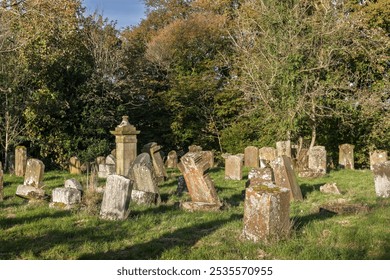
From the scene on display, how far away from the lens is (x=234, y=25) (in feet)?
93.0

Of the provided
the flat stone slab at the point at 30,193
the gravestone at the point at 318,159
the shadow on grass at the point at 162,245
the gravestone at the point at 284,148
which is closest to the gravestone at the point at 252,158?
the gravestone at the point at 284,148

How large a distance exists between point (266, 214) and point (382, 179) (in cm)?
578

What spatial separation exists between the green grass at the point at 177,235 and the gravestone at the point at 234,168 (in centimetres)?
554

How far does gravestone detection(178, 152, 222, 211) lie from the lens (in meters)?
9.80

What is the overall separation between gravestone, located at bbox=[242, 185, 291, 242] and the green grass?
0.62 feet

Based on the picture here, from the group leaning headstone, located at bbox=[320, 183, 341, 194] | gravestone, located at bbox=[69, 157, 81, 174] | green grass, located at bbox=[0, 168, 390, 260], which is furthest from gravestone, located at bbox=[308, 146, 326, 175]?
gravestone, located at bbox=[69, 157, 81, 174]

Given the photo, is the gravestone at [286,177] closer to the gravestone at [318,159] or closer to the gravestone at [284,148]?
the gravestone at [318,159]

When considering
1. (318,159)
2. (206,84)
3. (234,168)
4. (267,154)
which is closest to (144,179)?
(234,168)

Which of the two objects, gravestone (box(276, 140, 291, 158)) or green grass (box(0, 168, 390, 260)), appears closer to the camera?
green grass (box(0, 168, 390, 260))

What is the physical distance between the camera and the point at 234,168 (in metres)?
16.1

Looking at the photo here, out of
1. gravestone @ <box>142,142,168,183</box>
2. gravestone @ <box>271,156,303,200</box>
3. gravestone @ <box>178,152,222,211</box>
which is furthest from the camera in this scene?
gravestone @ <box>142,142,168,183</box>

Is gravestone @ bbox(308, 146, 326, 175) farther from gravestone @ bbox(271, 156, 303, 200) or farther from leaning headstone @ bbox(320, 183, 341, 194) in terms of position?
gravestone @ bbox(271, 156, 303, 200)

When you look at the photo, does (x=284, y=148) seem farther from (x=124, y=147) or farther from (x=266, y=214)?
(x=266, y=214)

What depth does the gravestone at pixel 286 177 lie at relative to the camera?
11070mm
